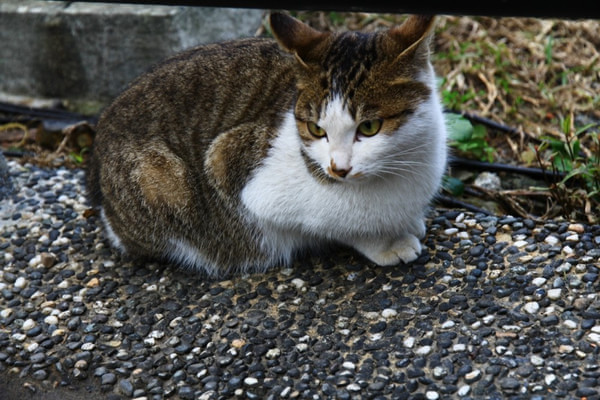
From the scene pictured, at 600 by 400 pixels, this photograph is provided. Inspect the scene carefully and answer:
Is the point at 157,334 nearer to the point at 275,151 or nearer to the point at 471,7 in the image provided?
the point at 275,151

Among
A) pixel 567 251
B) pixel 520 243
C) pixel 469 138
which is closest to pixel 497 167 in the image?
pixel 469 138

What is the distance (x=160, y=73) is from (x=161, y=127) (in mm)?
288

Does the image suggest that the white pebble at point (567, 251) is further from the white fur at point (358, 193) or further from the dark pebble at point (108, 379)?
the dark pebble at point (108, 379)

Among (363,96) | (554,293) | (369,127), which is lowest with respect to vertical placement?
(554,293)

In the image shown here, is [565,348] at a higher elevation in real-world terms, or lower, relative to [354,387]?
higher

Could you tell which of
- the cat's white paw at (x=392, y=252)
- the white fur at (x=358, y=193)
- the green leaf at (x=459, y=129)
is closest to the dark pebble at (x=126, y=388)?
the white fur at (x=358, y=193)

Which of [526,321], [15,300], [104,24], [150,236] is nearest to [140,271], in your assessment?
[150,236]

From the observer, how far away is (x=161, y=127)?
11.5ft

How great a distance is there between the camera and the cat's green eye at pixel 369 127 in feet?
9.32

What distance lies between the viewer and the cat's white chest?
10.4 ft

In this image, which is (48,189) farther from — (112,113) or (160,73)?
(160,73)

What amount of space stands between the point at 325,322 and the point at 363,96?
94 centimetres

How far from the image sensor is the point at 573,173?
3.77 metres

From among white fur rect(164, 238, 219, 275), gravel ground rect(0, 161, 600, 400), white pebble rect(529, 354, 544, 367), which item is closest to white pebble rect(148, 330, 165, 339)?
gravel ground rect(0, 161, 600, 400)
